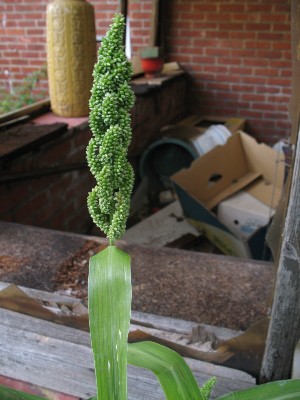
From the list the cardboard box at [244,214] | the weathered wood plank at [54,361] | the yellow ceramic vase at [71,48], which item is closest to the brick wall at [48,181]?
the yellow ceramic vase at [71,48]

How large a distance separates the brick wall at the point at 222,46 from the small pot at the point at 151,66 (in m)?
0.36

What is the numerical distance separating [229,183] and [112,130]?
10.9ft

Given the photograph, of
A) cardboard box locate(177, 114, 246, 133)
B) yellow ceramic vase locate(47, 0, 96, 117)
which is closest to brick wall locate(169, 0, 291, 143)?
cardboard box locate(177, 114, 246, 133)

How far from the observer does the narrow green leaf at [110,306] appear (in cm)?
59

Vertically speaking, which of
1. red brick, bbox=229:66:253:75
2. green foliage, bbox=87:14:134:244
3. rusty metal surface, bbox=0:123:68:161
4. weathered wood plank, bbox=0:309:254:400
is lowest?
weathered wood plank, bbox=0:309:254:400

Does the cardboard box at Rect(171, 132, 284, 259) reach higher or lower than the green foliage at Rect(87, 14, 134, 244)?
lower

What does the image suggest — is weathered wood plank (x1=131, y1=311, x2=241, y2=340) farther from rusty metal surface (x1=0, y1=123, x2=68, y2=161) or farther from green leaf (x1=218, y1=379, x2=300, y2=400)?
rusty metal surface (x1=0, y1=123, x2=68, y2=161)

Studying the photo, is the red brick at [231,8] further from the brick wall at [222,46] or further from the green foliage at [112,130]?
the green foliage at [112,130]

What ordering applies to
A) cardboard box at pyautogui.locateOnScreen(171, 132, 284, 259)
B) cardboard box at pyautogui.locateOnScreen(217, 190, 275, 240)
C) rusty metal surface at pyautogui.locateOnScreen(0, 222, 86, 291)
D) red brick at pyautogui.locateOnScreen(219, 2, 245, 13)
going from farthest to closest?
1. red brick at pyautogui.locateOnScreen(219, 2, 245, 13)
2. cardboard box at pyautogui.locateOnScreen(217, 190, 275, 240)
3. cardboard box at pyautogui.locateOnScreen(171, 132, 284, 259)
4. rusty metal surface at pyautogui.locateOnScreen(0, 222, 86, 291)

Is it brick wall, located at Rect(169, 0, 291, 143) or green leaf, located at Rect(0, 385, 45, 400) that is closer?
green leaf, located at Rect(0, 385, 45, 400)

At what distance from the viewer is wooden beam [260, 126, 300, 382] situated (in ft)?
2.71

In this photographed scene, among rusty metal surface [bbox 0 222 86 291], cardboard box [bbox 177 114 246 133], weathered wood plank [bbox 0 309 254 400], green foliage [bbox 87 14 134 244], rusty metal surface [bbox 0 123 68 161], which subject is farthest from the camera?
cardboard box [bbox 177 114 246 133]

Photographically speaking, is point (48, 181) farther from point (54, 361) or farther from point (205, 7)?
point (205, 7)

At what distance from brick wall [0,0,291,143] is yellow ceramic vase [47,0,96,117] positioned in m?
1.84
